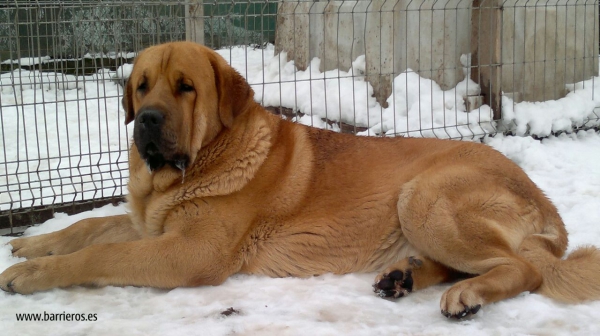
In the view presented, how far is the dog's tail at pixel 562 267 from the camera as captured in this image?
3080mm

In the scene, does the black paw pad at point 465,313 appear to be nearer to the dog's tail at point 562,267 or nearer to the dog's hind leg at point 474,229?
the dog's hind leg at point 474,229

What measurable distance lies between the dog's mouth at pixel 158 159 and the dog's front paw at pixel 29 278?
749mm

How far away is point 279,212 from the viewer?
11.9 feet

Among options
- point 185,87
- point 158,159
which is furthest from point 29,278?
point 185,87

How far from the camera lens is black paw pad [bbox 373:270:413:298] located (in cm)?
326

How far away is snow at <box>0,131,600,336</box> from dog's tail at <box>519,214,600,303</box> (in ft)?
0.24

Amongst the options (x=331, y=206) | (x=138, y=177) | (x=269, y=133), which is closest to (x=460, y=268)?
(x=331, y=206)

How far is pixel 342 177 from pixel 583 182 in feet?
8.83

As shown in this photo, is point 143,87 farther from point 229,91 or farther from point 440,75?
point 440,75

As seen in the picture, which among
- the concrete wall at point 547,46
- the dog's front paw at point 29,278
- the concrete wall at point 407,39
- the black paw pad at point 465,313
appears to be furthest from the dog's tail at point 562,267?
the concrete wall at point 547,46

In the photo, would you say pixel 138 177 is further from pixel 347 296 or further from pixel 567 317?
pixel 567 317

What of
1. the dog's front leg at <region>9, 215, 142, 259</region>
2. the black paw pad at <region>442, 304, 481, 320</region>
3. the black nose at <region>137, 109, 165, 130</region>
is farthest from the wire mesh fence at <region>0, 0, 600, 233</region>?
the black paw pad at <region>442, 304, 481, 320</region>

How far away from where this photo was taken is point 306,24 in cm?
829

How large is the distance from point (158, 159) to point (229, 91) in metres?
0.59
